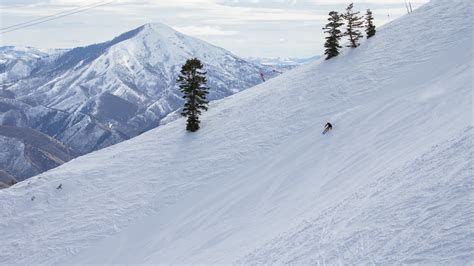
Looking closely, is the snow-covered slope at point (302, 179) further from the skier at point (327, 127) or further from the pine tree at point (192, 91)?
the pine tree at point (192, 91)

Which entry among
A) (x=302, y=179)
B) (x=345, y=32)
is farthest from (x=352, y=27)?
(x=302, y=179)

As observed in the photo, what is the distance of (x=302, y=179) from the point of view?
3125 cm

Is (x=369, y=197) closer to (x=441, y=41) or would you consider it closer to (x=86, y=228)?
(x=86, y=228)

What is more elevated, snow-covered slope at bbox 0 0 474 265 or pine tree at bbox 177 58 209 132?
pine tree at bbox 177 58 209 132

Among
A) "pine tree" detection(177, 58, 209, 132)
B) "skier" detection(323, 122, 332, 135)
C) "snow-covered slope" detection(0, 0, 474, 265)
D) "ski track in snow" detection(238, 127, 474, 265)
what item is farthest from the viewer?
"pine tree" detection(177, 58, 209, 132)

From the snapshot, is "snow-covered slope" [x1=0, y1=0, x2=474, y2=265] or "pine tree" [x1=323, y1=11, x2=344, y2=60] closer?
"snow-covered slope" [x1=0, y1=0, x2=474, y2=265]

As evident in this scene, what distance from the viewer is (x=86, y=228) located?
3816 centimetres

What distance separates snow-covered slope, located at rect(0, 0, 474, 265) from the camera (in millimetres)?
14484

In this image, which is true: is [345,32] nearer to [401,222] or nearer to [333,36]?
[333,36]

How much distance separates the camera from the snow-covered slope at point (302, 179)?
14.5 meters

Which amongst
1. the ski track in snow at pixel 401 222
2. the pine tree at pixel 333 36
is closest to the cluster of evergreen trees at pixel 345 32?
the pine tree at pixel 333 36

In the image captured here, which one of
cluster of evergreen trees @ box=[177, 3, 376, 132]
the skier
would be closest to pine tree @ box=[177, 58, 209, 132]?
cluster of evergreen trees @ box=[177, 3, 376, 132]

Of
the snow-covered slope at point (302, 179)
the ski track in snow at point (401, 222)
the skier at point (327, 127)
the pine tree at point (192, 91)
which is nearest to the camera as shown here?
the ski track in snow at point (401, 222)

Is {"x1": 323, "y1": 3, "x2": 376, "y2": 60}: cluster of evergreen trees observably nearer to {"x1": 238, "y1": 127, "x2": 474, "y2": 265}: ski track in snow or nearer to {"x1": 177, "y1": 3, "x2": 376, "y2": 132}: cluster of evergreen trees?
{"x1": 177, "y1": 3, "x2": 376, "y2": 132}: cluster of evergreen trees
